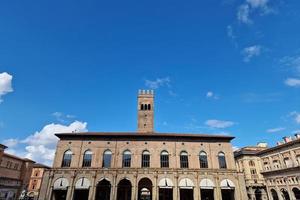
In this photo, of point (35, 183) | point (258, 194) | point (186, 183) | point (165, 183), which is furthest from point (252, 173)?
point (35, 183)

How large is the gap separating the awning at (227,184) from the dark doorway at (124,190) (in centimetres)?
1484

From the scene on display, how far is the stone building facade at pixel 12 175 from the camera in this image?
150 feet

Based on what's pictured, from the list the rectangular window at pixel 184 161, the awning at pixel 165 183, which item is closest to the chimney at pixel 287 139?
the rectangular window at pixel 184 161

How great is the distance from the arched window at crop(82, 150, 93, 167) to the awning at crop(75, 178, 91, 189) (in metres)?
2.29

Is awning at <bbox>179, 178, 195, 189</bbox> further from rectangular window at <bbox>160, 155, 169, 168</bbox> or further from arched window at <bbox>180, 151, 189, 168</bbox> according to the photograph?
rectangular window at <bbox>160, 155, 169, 168</bbox>

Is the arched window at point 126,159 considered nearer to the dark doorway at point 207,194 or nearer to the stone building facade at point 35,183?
the dark doorway at point 207,194

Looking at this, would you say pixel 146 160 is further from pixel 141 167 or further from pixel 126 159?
pixel 126 159

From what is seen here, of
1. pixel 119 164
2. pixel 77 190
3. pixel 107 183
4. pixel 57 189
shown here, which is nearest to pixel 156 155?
pixel 119 164

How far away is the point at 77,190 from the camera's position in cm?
3256

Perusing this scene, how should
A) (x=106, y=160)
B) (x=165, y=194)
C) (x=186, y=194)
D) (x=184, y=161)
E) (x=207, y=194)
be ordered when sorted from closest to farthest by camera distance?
1. (x=106, y=160)
2. (x=184, y=161)
3. (x=207, y=194)
4. (x=186, y=194)
5. (x=165, y=194)

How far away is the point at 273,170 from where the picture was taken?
43.6 metres

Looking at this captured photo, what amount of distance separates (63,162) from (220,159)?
25.5 m

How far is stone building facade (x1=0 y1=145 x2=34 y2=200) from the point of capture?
45719mm

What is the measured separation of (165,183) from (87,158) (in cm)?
1293
